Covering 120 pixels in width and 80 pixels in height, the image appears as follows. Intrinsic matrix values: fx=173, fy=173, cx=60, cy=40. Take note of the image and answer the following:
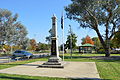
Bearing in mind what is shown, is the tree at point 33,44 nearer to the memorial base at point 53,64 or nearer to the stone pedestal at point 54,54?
the stone pedestal at point 54,54

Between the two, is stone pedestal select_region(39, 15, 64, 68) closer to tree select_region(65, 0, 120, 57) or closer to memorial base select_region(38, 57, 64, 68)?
memorial base select_region(38, 57, 64, 68)

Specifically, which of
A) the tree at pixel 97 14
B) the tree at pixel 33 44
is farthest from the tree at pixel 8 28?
the tree at pixel 33 44

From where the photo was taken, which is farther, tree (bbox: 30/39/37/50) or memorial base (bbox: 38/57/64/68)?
tree (bbox: 30/39/37/50)

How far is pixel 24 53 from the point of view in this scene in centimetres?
3250

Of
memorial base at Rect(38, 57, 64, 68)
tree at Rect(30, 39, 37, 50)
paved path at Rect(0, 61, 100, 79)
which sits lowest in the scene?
paved path at Rect(0, 61, 100, 79)

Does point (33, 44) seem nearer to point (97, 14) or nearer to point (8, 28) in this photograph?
point (8, 28)

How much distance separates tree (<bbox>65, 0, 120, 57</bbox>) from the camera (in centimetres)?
3170

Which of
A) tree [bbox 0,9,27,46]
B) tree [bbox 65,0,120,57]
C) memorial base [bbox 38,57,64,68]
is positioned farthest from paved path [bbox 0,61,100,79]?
tree [bbox 0,9,27,46]

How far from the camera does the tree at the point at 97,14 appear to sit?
104 ft

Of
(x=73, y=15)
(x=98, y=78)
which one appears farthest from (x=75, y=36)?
(x=98, y=78)

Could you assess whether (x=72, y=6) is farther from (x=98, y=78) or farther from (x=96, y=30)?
(x=98, y=78)

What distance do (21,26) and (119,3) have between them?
33.3 m

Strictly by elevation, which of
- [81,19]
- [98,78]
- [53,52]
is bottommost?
[98,78]

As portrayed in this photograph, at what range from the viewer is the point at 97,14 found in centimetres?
3372
